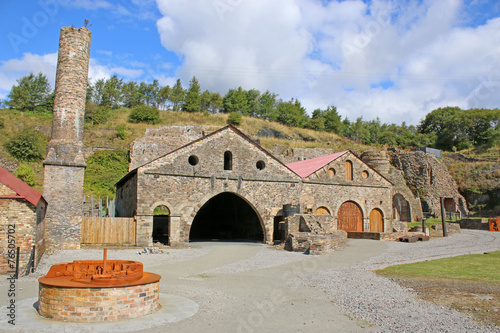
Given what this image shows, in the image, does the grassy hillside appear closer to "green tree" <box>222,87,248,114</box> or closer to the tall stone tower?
"green tree" <box>222,87,248,114</box>

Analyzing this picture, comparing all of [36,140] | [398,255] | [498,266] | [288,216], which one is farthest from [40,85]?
[498,266]

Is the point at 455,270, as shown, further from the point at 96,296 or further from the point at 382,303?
the point at 96,296

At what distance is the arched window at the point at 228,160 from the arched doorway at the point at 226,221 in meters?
4.40

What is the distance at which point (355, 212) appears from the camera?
2652cm

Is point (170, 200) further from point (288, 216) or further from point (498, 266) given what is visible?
point (498, 266)

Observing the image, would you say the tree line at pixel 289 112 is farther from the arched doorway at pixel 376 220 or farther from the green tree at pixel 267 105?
the arched doorway at pixel 376 220

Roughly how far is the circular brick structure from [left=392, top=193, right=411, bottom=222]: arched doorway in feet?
121

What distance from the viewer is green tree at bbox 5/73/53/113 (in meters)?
47.5

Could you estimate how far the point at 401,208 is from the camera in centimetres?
4000

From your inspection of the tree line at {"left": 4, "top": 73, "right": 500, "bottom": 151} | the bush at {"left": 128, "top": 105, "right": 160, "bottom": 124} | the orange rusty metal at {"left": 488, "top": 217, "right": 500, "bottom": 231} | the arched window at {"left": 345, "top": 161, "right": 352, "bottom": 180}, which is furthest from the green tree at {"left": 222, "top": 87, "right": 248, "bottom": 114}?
the orange rusty metal at {"left": 488, "top": 217, "right": 500, "bottom": 231}

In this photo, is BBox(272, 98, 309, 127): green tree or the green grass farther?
BBox(272, 98, 309, 127): green tree

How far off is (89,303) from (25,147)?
114ft

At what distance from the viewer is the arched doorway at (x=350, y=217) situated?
2600 centimetres

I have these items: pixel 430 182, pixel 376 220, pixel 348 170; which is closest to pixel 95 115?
pixel 348 170
